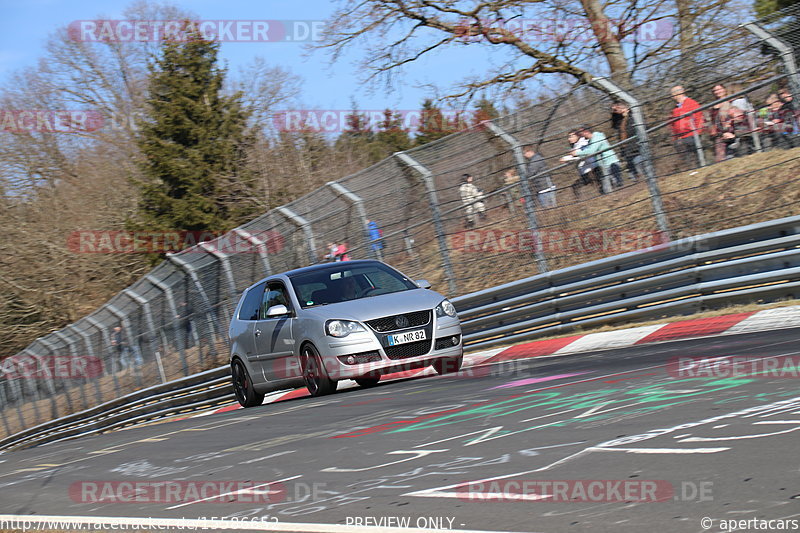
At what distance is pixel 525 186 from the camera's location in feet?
43.9

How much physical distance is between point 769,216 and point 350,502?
8.89 m

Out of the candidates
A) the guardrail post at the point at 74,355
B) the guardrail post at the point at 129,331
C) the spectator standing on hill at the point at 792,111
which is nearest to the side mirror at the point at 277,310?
the spectator standing on hill at the point at 792,111

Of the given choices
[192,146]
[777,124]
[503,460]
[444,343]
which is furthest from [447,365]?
[192,146]

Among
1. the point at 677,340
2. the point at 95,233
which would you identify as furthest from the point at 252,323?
the point at 95,233

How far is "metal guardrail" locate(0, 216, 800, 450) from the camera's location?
10.7 meters

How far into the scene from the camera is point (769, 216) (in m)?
12.1

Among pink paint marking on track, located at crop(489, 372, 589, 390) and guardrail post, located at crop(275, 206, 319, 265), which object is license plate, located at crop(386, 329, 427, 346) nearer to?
pink paint marking on track, located at crop(489, 372, 589, 390)

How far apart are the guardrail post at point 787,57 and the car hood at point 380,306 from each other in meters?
4.42

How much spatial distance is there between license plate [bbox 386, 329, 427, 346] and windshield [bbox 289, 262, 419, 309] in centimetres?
98

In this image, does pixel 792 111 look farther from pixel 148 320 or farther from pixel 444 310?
pixel 148 320

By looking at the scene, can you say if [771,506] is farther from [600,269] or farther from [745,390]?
[600,269]

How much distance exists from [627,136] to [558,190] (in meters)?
1.32

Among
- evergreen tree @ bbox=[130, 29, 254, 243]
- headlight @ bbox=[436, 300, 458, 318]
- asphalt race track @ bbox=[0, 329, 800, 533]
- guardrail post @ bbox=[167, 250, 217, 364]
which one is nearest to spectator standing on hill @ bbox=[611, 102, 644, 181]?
headlight @ bbox=[436, 300, 458, 318]

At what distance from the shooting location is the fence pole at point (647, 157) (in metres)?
11.9
